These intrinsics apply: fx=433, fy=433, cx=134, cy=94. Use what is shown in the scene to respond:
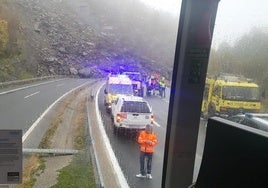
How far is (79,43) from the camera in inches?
144

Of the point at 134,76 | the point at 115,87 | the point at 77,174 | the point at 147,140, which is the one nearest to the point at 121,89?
the point at 115,87

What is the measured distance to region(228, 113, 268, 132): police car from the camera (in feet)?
8.02

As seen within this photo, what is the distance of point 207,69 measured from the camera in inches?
118

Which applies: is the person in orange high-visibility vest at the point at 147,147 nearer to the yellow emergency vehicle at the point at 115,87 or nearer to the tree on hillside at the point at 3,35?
the yellow emergency vehicle at the point at 115,87

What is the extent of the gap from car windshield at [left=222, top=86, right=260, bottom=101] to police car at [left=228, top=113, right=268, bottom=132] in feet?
0.42

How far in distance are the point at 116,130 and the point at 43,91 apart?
0.93m

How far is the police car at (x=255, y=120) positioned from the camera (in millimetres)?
2445

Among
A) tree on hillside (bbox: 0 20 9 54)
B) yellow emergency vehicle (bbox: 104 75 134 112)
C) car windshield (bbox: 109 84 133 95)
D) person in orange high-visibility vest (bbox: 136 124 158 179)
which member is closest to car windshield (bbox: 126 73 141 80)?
yellow emergency vehicle (bbox: 104 75 134 112)

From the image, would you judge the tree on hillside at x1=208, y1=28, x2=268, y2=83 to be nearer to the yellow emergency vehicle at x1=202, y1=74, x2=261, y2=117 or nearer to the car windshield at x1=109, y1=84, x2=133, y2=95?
the yellow emergency vehicle at x1=202, y1=74, x2=261, y2=117

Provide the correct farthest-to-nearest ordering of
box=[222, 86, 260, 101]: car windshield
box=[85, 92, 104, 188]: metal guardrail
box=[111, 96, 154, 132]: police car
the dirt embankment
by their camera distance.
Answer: box=[111, 96, 154, 132]: police car, the dirt embankment, box=[85, 92, 104, 188]: metal guardrail, box=[222, 86, 260, 101]: car windshield

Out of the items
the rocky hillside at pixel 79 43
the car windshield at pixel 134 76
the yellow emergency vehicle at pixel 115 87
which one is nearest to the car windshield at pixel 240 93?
the rocky hillside at pixel 79 43

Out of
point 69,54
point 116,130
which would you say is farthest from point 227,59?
point 116,130

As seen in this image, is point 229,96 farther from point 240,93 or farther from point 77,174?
point 77,174

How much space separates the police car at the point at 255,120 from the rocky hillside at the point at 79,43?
89 cm
